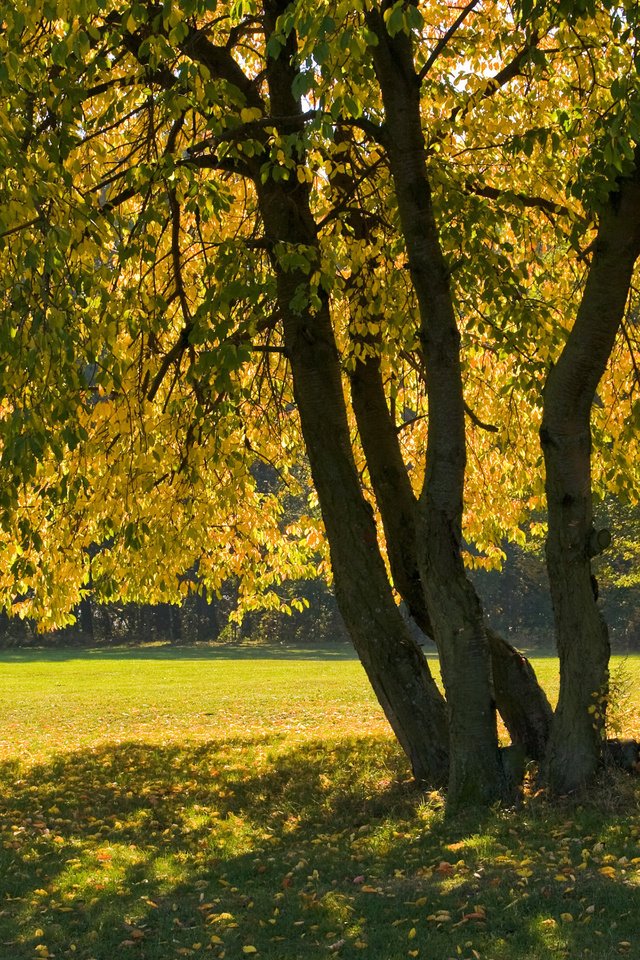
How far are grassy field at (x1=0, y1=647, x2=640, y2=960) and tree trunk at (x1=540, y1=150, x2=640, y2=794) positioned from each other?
0.38 metres

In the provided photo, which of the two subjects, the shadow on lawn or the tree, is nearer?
the shadow on lawn

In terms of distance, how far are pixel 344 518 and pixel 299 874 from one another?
311cm

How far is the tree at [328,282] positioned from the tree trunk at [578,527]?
0.11ft

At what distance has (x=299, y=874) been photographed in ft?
23.3

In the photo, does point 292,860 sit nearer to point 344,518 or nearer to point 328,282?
point 344,518

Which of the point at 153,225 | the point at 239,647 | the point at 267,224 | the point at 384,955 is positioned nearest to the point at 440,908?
the point at 384,955

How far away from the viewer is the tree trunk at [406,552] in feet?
30.9

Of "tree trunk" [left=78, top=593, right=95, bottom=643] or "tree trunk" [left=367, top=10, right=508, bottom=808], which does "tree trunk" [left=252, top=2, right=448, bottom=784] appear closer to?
"tree trunk" [left=367, top=10, right=508, bottom=808]

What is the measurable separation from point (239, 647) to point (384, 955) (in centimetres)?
4582

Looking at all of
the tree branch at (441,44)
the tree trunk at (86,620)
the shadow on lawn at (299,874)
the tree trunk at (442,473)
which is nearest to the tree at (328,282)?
the tree trunk at (442,473)

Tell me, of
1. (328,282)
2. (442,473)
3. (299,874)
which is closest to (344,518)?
(442,473)

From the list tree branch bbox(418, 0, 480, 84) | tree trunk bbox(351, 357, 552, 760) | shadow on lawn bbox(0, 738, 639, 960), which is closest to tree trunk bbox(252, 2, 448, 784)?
tree trunk bbox(351, 357, 552, 760)

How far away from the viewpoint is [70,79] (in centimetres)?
749

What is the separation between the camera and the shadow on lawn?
18.4ft
